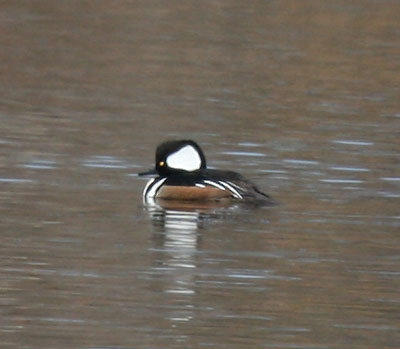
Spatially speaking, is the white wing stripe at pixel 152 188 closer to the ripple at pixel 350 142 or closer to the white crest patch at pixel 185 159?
the white crest patch at pixel 185 159

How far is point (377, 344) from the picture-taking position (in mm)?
9523

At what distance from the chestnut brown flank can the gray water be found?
19 cm

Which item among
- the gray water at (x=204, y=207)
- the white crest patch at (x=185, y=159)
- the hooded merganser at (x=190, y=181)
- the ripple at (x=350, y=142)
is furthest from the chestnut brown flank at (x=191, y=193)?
the ripple at (x=350, y=142)

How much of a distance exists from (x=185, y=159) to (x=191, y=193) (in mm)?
495

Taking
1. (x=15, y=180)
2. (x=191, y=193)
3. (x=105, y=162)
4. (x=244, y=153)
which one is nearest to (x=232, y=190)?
(x=191, y=193)

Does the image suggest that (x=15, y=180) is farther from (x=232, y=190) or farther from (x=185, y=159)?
(x=232, y=190)

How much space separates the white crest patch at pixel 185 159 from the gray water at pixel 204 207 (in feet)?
1.41

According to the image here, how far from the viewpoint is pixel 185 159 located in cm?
1480

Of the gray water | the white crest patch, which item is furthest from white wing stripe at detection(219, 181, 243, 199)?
the white crest patch

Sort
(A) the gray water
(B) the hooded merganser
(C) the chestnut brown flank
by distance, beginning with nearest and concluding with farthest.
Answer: (A) the gray water → (B) the hooded merganser → (C) the chestnut brown flank

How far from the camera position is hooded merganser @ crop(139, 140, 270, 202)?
1417cm

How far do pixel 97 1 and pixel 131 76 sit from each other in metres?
10.1

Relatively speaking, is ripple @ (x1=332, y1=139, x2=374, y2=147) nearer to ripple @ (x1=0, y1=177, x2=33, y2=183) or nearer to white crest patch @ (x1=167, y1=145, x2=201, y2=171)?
white crest patch @ (x1=167, y1=145, x2=201, y2=171)

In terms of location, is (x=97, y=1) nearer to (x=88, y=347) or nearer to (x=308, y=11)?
(x=308, y=11)
